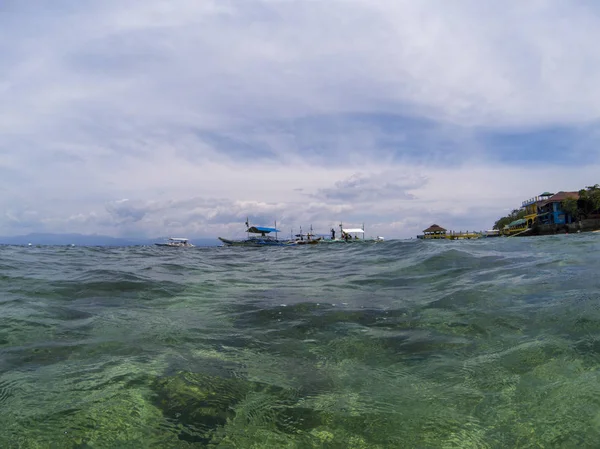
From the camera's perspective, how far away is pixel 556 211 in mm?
63719

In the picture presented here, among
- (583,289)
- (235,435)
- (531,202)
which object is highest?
(531,202)

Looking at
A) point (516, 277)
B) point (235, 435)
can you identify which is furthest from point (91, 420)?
point (516, 277)

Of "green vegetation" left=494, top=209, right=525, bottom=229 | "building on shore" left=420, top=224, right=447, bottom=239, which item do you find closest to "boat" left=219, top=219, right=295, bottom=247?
"building on shore" left=420, top=224, right=447, bottom=239

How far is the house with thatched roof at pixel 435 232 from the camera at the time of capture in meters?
76.8

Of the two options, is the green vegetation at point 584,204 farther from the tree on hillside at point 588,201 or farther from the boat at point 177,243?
the boat at point 177,243

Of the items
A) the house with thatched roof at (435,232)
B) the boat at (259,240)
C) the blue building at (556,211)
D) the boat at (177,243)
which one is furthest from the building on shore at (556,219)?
the boat at (177,243)

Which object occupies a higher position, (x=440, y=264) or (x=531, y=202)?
(x=531, y=202)

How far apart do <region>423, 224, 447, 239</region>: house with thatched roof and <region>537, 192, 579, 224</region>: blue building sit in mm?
17790

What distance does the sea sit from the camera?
2.36m

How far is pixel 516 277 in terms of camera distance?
7590mm

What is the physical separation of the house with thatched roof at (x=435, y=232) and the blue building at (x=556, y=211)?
1779 cm

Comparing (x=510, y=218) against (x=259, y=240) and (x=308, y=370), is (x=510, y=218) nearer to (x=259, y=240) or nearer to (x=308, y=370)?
(x=259, y=240)

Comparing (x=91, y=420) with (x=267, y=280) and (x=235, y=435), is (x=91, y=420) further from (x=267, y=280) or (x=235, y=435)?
(x=267, y=280)

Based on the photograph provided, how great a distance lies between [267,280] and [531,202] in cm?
8435
